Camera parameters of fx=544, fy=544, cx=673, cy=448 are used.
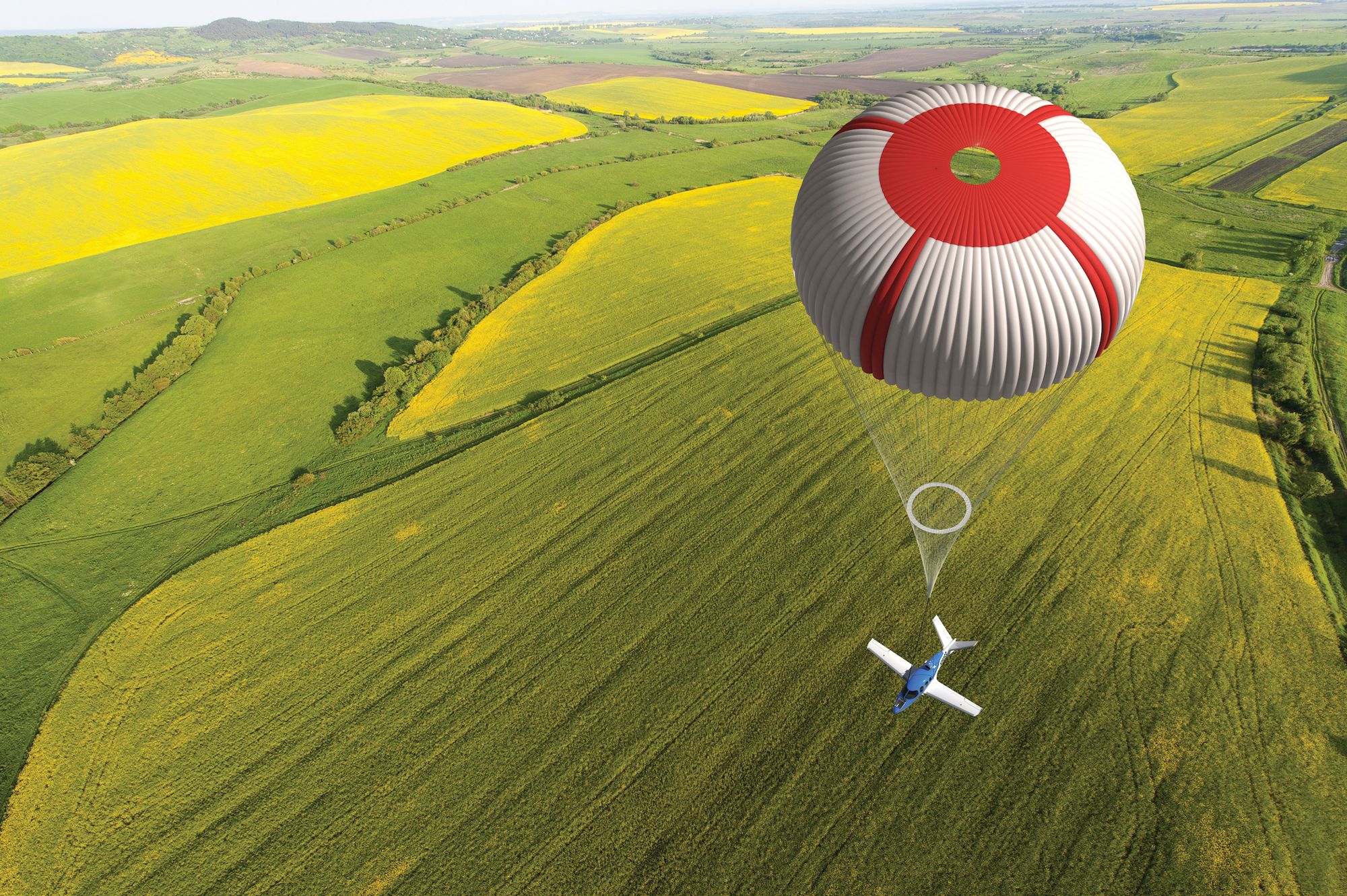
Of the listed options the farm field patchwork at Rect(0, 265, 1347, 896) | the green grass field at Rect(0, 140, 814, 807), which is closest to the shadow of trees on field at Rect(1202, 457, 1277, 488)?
the farm field patchwork at Rect(0, 265, 1347, 896)

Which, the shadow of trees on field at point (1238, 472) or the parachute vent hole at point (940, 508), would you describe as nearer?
the parachute vent hole at point (940, 508)

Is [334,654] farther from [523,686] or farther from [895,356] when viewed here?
[895,356]

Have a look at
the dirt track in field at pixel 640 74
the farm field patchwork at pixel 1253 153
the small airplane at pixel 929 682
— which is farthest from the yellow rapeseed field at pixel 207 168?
the farm field patchwork at pixel 1253 153

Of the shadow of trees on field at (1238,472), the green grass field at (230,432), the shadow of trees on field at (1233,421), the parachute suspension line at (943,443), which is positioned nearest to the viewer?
the green grass field at (230,432)

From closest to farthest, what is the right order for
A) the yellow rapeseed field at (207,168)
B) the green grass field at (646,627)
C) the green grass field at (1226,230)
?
the green grass field at (646,627), the green grass field at (1226,230), the yellow rapeseed field at (207,168)

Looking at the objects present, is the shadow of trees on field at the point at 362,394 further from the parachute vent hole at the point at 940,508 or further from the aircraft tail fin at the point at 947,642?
the aircraft tail fin at the point at 947,642

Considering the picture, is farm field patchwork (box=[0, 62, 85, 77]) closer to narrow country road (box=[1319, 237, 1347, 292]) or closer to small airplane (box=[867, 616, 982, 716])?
small airplane (box=[867, 616, 982, 716])

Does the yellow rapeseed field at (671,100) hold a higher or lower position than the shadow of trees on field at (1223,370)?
higher

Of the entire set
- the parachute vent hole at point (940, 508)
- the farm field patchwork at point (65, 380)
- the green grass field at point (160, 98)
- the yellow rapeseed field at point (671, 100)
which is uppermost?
the green grass field at point (160, 98)
